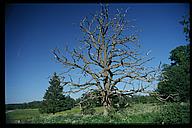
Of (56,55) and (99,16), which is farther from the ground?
(99,16)

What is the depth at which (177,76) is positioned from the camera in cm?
424

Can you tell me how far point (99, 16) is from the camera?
438 centimetres

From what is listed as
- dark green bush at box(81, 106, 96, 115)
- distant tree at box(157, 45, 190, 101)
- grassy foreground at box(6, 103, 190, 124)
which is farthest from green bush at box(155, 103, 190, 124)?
dark green bush at box(81, 106, 96, 115)

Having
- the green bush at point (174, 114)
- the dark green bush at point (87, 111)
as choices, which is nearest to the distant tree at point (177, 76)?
the green bush at point (174, 114)

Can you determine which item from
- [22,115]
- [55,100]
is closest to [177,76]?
[55,100]

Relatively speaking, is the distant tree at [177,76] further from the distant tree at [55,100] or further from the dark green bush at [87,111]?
the distant tree at [55,100]

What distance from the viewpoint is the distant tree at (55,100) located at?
14.1ft

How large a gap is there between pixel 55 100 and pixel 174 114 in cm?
176

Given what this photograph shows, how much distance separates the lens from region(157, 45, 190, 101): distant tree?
Answer: 4.04 meters

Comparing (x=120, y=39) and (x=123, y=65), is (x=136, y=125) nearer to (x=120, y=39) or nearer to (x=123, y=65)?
(x=123, y=65)

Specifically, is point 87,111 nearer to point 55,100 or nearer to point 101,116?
point 101,116
